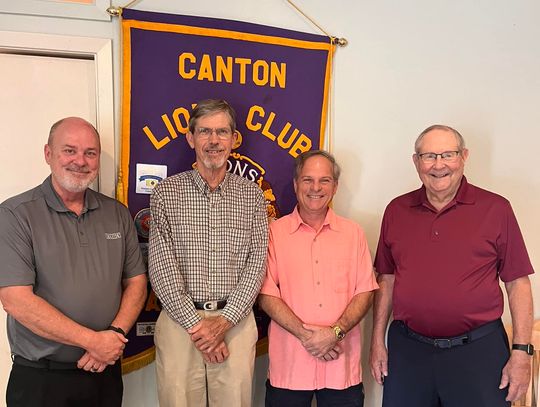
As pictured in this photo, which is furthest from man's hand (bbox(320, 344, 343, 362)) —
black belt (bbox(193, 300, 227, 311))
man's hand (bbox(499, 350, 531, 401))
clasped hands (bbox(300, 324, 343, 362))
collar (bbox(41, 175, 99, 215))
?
collar (bbox(41, 175, 99, 215))

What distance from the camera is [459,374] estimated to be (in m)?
1.78

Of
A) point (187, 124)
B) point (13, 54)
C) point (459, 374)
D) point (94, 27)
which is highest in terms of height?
point (94, 27)

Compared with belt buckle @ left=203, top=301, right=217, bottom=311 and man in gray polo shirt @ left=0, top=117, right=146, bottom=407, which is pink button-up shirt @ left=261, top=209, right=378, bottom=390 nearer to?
belt buckle @ left=203, top=301, right=217, bottom=311

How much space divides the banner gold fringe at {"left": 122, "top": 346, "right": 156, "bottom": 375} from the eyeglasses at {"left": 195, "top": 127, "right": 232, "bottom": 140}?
990mm

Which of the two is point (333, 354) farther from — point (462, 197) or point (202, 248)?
point (462, 197)

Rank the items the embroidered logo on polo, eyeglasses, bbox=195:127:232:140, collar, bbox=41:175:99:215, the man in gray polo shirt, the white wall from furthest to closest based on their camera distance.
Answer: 1. the white wall
2. the embroidered logo on polo
3. eyeglasses, bbox=195:127:232:140
4. collar, bbox=41:175:99:215
5. the man in gray polo shirt

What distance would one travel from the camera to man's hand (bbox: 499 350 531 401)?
69.6 inches

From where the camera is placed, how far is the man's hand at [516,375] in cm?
177

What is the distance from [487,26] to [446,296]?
5.03ft

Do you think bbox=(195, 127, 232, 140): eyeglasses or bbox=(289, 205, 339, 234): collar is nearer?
bbox=(195, 127, 232, 140): eyeglasses

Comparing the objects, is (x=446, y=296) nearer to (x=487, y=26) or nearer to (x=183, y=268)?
(x=183, y=268)

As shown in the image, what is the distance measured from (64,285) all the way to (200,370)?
619 millimetres

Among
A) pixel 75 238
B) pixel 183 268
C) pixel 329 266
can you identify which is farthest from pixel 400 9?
pixel 75 238

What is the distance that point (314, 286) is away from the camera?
1953 mm
